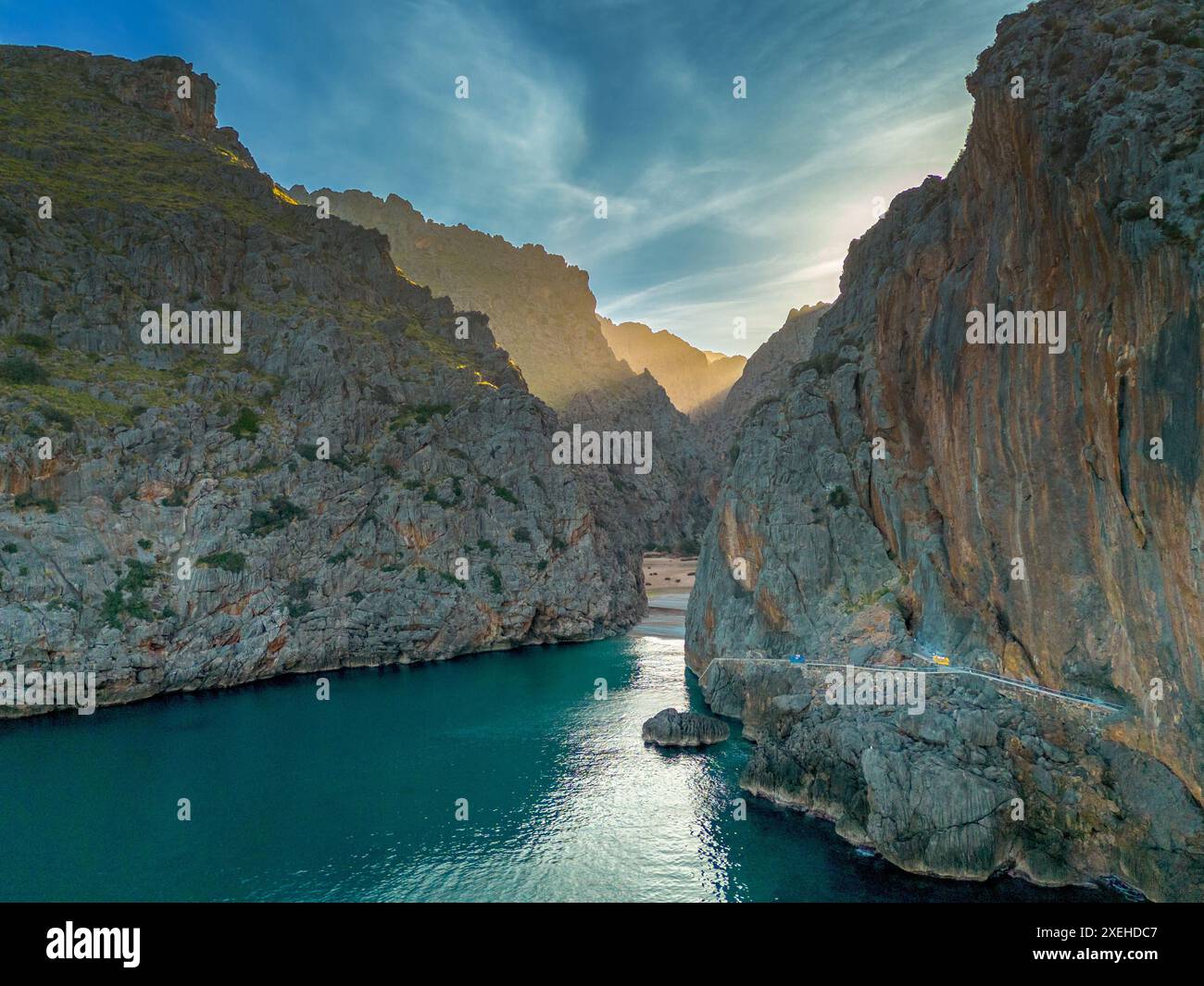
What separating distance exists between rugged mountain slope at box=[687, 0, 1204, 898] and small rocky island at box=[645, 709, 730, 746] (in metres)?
4.43

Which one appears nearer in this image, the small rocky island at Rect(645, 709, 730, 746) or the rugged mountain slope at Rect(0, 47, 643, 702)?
the small rocky island at Rect(645, 709, 730, 746)

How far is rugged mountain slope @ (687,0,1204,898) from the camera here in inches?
1236

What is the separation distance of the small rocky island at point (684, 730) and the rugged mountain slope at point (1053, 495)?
4429 millimetres

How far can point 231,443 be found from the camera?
8950 centimetres

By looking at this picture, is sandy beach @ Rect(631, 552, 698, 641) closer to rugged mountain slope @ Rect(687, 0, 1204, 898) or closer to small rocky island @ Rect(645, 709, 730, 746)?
small rocky island @ Rect(645, 709, 730, 746)

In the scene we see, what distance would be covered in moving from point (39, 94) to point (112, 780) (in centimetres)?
12347

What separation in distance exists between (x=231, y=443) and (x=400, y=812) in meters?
61.9

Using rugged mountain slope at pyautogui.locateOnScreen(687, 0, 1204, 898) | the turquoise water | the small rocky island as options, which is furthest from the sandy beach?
rugged mountain slope at pyautogui.locateOnScreen(687, 0, 1204, 898)

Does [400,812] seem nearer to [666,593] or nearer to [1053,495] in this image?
[1053,495]

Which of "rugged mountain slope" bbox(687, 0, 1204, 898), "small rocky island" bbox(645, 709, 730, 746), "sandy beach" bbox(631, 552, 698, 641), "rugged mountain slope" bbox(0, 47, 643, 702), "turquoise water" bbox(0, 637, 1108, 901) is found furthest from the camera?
"sandy beach" bbox(631, 552, 698, 641)
